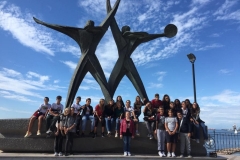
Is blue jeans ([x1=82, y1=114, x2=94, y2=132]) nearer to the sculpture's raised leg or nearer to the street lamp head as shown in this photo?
the sculpture's raised leg

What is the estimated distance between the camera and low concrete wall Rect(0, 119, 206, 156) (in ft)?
26.3

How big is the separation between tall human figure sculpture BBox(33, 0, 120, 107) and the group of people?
8.71 feet

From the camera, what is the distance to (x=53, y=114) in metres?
7.68

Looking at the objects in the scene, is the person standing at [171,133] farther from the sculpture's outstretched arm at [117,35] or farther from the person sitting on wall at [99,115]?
the sculpture's outstretched arm at [117,35]

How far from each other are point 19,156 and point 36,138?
101cm

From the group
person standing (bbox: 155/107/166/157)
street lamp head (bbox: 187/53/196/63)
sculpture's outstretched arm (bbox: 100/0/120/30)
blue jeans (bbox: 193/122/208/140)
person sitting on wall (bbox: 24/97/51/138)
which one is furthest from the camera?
street lamp head (bbox: 187/53/196/63)

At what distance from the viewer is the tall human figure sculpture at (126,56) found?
445 inches

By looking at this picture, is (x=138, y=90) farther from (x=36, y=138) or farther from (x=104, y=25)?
(x=36, y=138)

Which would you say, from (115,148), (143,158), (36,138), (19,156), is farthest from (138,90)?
(19,156)

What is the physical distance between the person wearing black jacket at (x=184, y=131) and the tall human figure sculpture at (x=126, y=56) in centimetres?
362

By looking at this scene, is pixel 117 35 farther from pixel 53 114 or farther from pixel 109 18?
pixel 53 114

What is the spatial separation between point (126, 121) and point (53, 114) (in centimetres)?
245

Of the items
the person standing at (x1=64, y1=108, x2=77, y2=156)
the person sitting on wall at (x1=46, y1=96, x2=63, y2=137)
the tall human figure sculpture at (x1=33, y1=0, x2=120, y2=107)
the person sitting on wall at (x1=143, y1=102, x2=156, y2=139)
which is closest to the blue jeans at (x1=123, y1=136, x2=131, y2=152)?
the person sitting on wall at (x1=143, y1=102, x2=156, y2=139)

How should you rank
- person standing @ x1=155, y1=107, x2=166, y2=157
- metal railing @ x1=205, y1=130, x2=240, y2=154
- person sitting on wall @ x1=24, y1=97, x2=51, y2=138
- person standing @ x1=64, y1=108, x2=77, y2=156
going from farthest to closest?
metal railing @ x1=205, y1=130, x2=240, y2=154
person sitting on wall @ x1=24, y1=97, x2=51, y2=138
person standing @ x1=155, y1=107, x2=166, y2=157
person standing @ x1=64, y1=108, x2=77, y2=156
